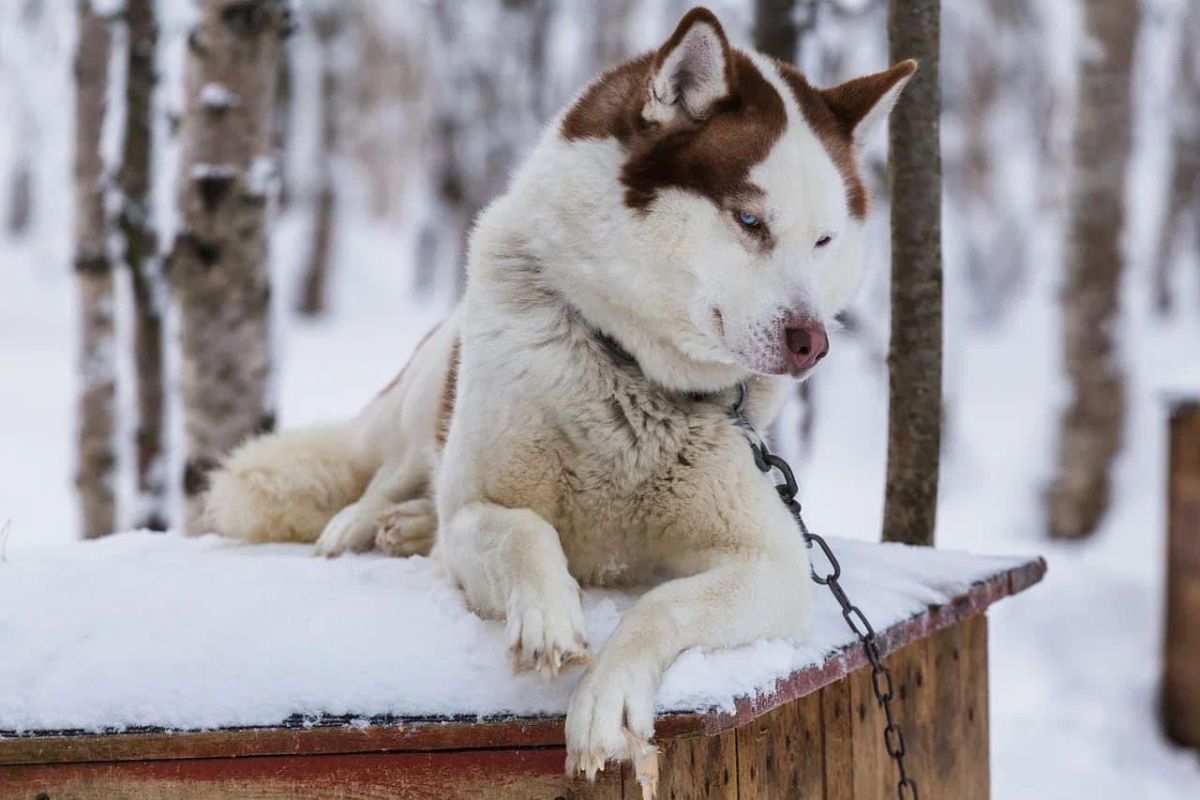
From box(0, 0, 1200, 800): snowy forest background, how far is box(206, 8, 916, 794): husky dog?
130 centimetres

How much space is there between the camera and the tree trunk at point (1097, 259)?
280 inches

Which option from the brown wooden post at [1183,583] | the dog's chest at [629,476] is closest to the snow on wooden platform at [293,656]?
the dog's chest at [629,476]

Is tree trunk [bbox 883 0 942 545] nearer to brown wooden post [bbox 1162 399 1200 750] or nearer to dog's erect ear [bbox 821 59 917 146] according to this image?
dog's erect ear [bbox 821 59 917 146]

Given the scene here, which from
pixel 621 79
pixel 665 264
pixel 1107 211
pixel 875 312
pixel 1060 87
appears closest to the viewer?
pixel 665 264

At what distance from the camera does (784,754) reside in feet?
7.35

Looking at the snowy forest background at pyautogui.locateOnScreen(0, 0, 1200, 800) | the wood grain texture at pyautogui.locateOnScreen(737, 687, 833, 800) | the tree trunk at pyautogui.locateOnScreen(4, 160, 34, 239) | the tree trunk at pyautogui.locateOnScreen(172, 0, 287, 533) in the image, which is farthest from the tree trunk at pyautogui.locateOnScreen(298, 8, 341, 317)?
the wood grain texture at pyautogui.locateOnScreen(737, 687, 833, 800)

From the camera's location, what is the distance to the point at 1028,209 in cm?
2073

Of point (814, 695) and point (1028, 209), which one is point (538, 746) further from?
point (1028, 209)

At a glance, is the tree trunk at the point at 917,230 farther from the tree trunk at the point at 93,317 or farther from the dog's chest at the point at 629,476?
the tree trunk at the point at 93,317

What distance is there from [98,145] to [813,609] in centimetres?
469

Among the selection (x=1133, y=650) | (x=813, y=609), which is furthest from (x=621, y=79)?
(x=1133, y=650)

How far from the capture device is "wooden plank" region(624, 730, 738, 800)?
1.92 meters

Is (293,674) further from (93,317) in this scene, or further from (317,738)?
(93,317)

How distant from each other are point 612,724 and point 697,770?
356mm
